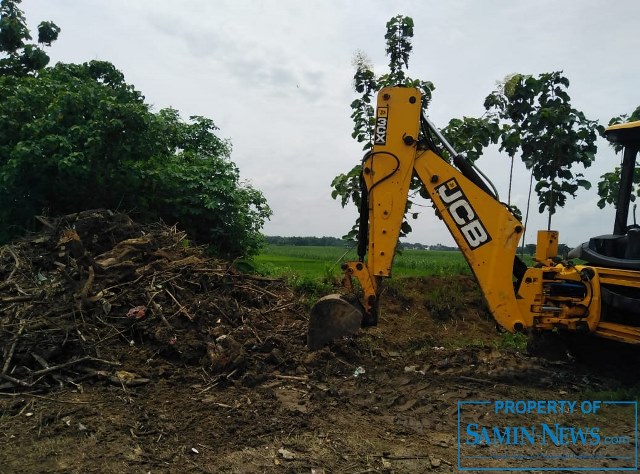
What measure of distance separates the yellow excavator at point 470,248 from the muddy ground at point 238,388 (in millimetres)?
662

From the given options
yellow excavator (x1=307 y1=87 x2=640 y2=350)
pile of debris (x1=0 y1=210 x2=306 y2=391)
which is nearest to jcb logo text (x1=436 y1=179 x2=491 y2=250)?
yellow excavator (x1=307 y1=87 x2=640 y2=350)

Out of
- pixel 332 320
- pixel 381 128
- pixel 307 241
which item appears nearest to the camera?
pixel 332 320

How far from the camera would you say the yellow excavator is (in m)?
5.64

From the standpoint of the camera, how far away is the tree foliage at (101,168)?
8.97 meters

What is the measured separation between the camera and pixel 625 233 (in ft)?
19.7

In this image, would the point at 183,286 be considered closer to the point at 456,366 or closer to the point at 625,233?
the point at 456,366

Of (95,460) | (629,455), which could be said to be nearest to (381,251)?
(629,455)

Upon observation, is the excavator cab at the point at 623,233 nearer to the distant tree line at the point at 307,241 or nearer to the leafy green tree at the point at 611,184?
the leafy green tree at the point at 611,184

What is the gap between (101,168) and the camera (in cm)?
933

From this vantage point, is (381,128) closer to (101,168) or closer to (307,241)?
(101,168)

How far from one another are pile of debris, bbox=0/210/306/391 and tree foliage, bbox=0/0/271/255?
109 centimetres

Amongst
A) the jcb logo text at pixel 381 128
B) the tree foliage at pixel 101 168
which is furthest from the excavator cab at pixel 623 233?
the tree foliage at pixel 101 168

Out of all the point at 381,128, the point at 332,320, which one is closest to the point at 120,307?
the point at 332,320

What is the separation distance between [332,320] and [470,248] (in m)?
1.64
